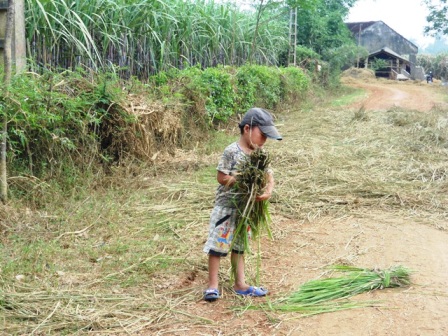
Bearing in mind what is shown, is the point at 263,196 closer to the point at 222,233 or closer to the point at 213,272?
the point at 222,233

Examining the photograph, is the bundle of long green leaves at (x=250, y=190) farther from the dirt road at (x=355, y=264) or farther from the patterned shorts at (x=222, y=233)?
the dirt road at (x=355, y=264)

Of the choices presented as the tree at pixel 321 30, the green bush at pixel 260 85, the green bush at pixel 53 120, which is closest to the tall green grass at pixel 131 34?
the green bush at pixel 53 120

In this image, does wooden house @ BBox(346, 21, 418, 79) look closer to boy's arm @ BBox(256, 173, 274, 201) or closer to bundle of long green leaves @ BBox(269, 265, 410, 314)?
bundle of long green leaves @ BBox(269, 265, 410, 314)

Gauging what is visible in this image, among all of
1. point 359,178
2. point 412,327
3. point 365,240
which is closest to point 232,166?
point 412,327

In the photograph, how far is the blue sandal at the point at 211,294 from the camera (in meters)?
3.31

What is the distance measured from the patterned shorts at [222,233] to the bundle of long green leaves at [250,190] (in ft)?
0.14

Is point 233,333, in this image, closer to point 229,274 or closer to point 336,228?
point 229,274

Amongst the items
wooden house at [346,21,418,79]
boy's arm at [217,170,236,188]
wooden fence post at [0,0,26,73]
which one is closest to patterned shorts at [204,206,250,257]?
boy's arm at [217,170,236,188]

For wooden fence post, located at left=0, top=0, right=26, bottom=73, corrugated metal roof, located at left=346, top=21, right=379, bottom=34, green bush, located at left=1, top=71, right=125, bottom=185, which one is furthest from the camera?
corrugated metal roof, located at left=346, top=21, right=379, bottom=34

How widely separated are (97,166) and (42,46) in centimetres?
197

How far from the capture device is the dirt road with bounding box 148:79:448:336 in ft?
9.80

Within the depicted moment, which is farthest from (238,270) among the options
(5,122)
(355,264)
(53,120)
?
(53,120)

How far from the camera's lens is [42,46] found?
6738 millimetres

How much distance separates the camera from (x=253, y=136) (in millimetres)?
3324
